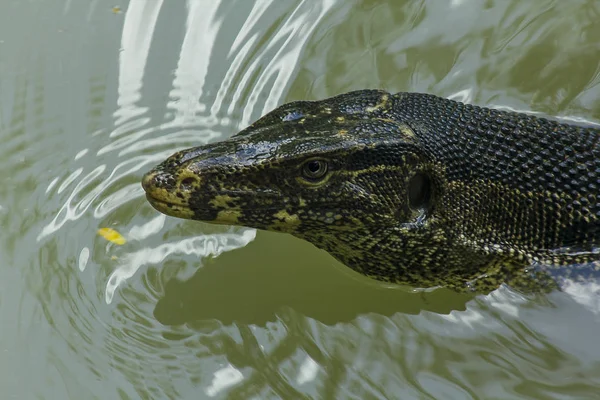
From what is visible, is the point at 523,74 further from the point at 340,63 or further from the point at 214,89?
the point at 214,89

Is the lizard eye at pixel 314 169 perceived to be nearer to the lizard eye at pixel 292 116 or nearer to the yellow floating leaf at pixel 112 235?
the lizard eye at pixel 292 116

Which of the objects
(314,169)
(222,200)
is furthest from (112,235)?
(314,169)

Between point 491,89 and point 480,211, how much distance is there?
8.61 ft

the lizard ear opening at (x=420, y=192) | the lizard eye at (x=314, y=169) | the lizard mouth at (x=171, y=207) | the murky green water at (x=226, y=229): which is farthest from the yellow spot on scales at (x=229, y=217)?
the lizard ear opening at (x=420, y=192)

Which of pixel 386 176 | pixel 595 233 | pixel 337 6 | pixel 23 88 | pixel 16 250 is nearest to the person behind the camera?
pixel 386 176

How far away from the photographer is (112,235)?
6168 mm

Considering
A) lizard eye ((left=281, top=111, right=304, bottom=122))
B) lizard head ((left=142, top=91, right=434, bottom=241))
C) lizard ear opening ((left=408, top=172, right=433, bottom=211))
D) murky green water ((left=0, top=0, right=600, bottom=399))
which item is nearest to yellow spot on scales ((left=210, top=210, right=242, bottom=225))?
lizard head ((left=142, top=91, right=434, bottom=241))

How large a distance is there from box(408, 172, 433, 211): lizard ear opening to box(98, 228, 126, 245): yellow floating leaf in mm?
2285

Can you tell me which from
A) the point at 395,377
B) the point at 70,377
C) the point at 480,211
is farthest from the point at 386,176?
the point at 70,377

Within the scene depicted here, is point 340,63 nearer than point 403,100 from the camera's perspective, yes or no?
No

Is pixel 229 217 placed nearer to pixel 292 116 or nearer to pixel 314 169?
pixel 314 169

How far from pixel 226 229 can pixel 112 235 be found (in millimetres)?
878

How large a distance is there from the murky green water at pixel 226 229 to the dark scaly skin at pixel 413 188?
0.38 metres

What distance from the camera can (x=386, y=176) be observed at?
505cm
